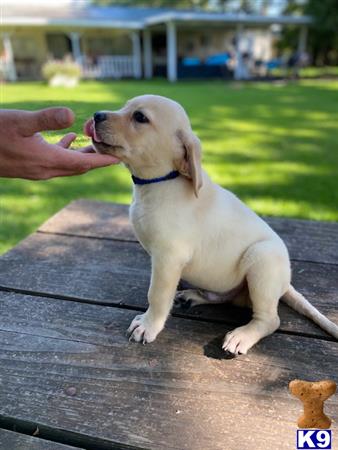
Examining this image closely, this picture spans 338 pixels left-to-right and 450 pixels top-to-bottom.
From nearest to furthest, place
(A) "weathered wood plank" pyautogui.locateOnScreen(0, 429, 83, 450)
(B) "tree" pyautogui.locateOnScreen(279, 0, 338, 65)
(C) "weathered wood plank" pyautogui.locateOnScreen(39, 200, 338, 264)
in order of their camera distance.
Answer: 1. (A) "weathered wood plank" pyautogui.locateOnScreen(0, 429, 83, 450)
2. (C) "weathered wood plank" pyautogui.locateOnScreen(39, 200, 338, 264)
3. (B) "tree" pyautogui.locateOnScreen(279, 0, 338, 65)

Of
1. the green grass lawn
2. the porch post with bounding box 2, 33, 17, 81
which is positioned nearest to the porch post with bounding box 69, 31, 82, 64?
the porch post with bounding box 2, 33, 17, 81

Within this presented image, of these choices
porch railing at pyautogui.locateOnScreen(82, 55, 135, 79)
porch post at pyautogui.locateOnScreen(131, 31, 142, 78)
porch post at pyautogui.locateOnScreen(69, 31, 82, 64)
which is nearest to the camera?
porch railing at pyautogui.locateOnScreen(82, 55, 135, 79)

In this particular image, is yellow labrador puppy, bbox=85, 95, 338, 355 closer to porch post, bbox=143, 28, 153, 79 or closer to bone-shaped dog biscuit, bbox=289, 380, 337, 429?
bone-shaped dog biscuit, bbox=289, 380, 337, 429

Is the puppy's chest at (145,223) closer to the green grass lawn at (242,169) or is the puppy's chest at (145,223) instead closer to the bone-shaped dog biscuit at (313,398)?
the green grass lawn at (242,169)

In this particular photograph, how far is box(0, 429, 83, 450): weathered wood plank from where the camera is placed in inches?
54.4

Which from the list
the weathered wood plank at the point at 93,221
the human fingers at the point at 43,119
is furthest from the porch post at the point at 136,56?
the human fingers at the point at 43,119

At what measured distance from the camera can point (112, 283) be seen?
2336mm

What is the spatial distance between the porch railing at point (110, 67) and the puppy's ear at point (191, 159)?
2229 cm

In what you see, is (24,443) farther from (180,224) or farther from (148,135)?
(148,135)

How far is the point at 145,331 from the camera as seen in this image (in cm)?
188

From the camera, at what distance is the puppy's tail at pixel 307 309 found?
189 centimetres

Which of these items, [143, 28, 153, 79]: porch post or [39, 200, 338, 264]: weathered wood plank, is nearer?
[39, 200, 338, 264]: weathered wood plank

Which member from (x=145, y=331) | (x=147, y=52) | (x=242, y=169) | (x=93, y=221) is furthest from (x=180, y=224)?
(x=147, y=52)

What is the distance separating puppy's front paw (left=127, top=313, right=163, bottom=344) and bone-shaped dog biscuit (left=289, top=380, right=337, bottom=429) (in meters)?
0.62
